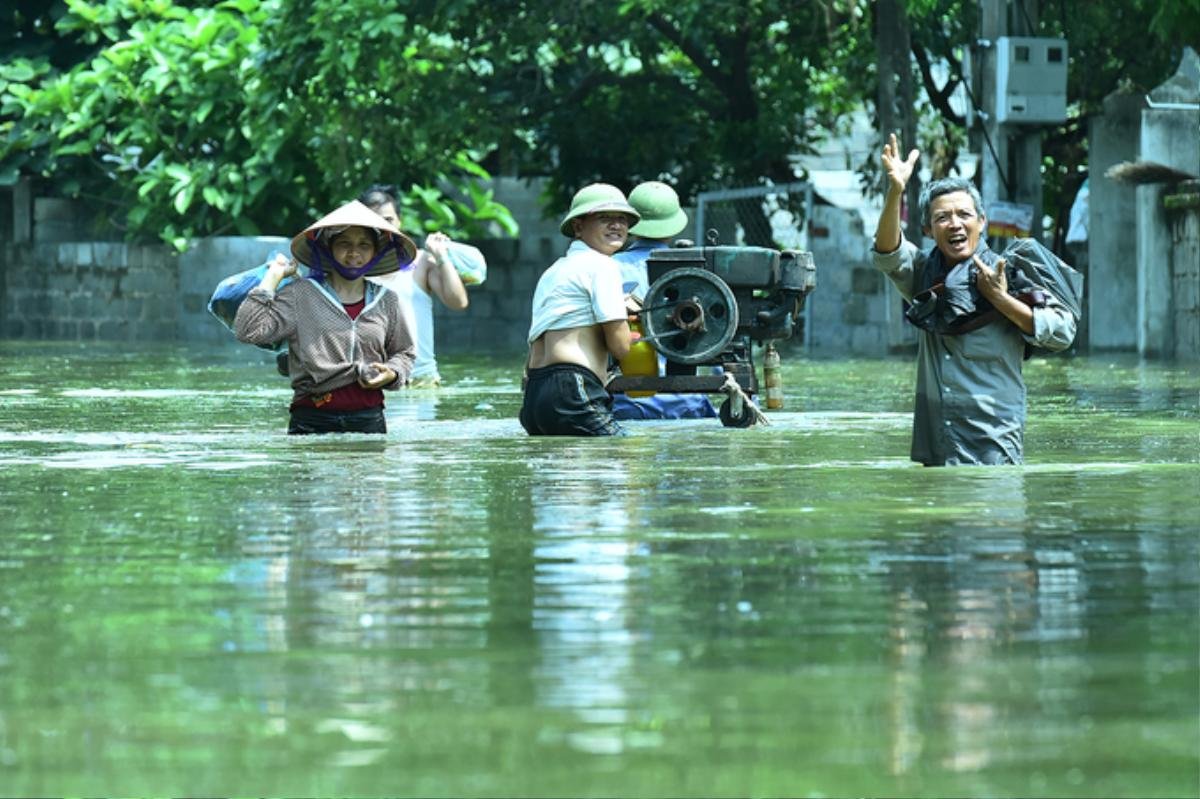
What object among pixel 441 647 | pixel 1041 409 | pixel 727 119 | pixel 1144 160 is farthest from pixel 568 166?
pixel 441 647

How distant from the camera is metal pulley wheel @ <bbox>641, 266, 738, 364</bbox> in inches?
518

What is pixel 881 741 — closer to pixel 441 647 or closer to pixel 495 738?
pixel 495 738

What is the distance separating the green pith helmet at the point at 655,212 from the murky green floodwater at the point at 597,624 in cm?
305

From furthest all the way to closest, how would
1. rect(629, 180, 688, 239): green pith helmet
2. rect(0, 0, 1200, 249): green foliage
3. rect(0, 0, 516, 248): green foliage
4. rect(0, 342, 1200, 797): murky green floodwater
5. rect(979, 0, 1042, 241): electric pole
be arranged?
rect(0, 0, 516, 248): green foliage → rect(0, 0, 1200, 249): green foliage → rect(979, 0, 1042, 241): electric pole → rect(629, 180, 688, 239): green pith helmet → rect(0, 342, 1200, 797): murky green floodwater

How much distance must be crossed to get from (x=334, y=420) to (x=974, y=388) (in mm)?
3338

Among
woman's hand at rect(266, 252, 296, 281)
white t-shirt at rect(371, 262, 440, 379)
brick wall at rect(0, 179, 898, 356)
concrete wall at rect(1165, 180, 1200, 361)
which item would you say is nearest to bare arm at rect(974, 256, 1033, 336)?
woman's hand at rect(266, 252, 296, 281)

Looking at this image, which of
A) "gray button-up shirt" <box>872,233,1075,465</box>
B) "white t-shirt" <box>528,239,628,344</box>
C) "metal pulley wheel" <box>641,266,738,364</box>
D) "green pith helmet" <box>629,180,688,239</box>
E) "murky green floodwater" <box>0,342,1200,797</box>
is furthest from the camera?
"green pith helmet" <box>629,180,688,239</box>

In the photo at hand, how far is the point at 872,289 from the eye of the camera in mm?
28328

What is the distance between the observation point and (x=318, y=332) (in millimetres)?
11555

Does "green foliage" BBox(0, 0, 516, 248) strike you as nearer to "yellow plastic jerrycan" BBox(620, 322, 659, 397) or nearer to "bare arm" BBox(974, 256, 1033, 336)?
"yellow plastic jerrycan" BBox(620, 322, 659, 397)

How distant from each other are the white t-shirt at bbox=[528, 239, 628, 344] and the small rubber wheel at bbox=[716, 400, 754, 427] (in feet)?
4.11

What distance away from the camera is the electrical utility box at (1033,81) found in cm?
2528

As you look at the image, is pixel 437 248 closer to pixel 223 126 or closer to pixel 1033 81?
pixel 1033 81

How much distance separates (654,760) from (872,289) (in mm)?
24091
